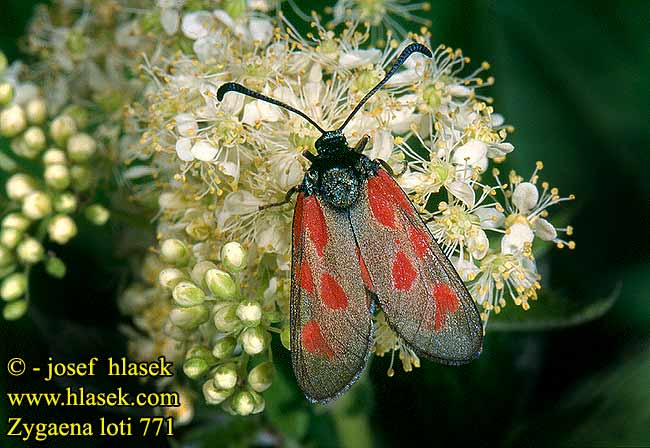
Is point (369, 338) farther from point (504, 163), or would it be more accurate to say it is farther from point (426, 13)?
point (426, 13)

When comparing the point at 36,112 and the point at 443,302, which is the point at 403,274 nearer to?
the point at 443,302

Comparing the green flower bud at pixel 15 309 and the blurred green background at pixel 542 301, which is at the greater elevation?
the blurred green background at pixel 542 301

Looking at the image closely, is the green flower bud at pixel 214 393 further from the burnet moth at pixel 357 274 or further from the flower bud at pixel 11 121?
the flower bud at pixel 11 121

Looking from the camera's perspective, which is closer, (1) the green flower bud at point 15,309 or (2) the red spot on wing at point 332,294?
(2) the red spot on wing at point 332,294

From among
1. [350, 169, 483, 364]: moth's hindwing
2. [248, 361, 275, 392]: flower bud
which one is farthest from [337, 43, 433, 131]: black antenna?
[248, 361, 275, 392]: flower bud

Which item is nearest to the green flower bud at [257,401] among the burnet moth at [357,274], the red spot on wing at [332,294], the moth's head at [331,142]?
the burnet moth at [357,274]

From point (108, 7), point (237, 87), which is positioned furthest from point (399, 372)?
point (108, 7)
